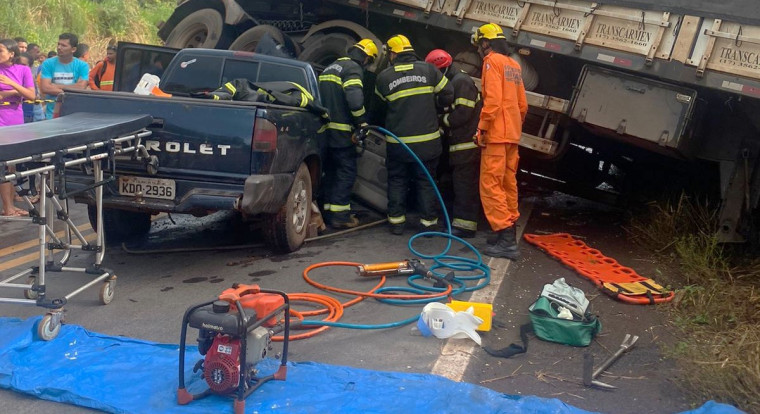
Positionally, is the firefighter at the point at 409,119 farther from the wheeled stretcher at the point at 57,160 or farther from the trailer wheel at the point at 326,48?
the wheeled stretcher at the point at 57,160

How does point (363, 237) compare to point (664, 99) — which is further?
point (363, 237)

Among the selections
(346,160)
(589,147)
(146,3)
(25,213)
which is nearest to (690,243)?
(589,147)

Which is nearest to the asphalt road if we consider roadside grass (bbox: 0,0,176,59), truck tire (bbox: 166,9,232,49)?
truck tire (bbox: 166,9,232,49)

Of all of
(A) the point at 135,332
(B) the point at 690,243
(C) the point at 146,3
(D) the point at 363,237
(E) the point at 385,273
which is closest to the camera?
(A) the point at 135,332

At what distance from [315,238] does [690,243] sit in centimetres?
340

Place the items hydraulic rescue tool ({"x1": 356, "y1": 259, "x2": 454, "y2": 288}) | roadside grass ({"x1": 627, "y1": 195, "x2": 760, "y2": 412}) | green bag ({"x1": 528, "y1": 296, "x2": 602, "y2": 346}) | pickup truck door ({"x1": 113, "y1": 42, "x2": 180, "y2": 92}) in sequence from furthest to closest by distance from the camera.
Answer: pickup truck door ({"x1": 113, "y1": 42, "x2": 180, "y2": 92}) < hydraulic rescue tool ({"x1": 356, "y1": 259, "x2": 454, "y2": 288}) < green bag ({"x1": 528, "y1": 296, "x2": 602, "y2": 346}) < roadside grass ({"x1": 627, "y1": 195, "x2": 760, "y2": 412})

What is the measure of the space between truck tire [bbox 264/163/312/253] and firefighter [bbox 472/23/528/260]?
1.59 metres

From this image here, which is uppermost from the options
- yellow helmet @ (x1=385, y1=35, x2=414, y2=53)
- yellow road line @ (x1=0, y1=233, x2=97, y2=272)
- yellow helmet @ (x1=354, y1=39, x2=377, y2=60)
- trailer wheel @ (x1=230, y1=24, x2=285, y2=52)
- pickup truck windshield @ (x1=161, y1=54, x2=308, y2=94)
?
yellow helmet @ (x1=385, y1=35, x2=414, y2=53)

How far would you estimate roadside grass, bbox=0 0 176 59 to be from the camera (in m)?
18.8

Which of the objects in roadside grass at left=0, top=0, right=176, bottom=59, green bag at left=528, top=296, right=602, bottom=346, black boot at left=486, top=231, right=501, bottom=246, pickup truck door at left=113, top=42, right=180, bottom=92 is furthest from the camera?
roadside grass at left=0, top=0, right=176, bottom=59

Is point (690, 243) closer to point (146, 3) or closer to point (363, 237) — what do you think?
point (363, 237)

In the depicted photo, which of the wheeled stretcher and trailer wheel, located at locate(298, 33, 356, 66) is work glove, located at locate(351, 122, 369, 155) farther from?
the wheeled stretcher

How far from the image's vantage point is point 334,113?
23.9ft

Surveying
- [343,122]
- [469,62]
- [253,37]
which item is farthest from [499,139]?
[253,37]
